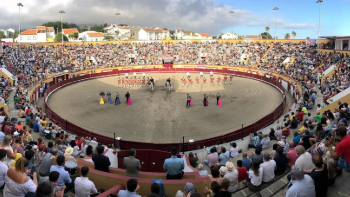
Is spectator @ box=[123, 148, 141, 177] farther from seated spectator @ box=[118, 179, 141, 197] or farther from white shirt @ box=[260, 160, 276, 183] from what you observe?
white shirt @ box=[260, 160, 276, 183]

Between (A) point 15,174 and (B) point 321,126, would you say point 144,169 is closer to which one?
(A) point 15,174

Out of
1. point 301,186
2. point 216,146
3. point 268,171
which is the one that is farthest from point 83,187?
point 216,146

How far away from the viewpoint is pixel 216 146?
12453mm

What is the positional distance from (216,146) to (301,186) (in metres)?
6.96

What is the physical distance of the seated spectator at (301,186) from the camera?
18.1ft

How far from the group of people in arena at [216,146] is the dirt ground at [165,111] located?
3281 millimetres

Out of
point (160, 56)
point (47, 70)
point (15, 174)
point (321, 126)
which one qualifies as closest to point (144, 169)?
point (15, 174)

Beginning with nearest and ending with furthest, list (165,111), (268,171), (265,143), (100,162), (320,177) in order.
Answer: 1. (320,177)
2. (100,162)
3. (268,171)
4. (265,143)
5. (165,111)

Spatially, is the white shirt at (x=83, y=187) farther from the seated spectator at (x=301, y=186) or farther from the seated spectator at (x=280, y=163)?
the seated spectator at (x=280, y=163)

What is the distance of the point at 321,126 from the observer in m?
10.4

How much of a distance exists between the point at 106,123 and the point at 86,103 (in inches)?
312

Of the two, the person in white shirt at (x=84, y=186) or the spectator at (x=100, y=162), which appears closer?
the person in white shirt at (x=84, y=186)

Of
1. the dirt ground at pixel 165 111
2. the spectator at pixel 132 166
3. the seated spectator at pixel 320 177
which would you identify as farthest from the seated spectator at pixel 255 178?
the dirt ground at pixel 165 111

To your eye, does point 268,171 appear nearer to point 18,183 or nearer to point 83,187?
point 83,187
